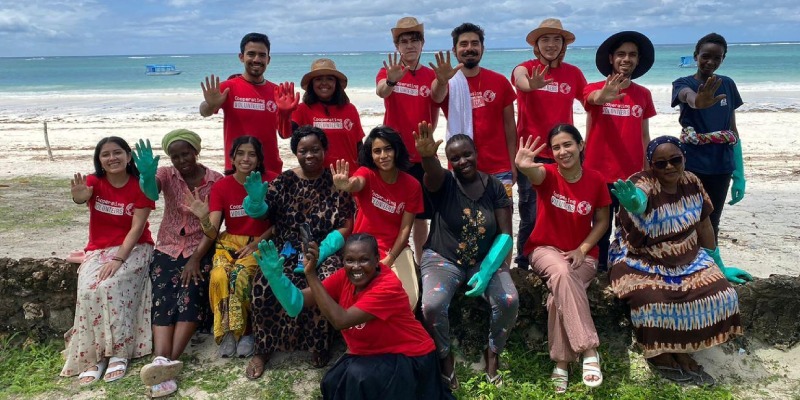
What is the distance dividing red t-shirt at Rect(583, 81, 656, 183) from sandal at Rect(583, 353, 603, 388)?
161 centimetres

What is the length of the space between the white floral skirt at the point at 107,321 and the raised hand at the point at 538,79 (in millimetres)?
3383

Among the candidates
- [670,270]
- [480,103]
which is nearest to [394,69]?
[480,103]

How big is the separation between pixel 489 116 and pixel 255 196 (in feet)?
6.65

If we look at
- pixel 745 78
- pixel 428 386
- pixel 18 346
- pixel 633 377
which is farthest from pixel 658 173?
pixel 745 78

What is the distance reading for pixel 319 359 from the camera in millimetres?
3992

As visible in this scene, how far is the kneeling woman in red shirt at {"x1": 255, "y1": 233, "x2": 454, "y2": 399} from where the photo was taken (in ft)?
10.4

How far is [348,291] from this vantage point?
3371mm

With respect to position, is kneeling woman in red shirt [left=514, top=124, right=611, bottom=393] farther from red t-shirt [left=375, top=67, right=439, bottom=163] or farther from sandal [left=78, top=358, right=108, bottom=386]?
sandal [left=78, top=358, right=108, bottom=386]

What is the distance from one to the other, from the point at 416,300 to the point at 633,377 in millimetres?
1577


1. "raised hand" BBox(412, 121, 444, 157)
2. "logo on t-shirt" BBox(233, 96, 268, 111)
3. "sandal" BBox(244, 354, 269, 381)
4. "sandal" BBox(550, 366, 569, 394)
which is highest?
"logo on t-shirt" BBox(233, 96, 268, 111)

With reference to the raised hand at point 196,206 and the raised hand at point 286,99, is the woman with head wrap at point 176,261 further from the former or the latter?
the raised hand at point 286,99

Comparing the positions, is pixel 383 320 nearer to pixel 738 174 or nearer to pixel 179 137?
pixel 179 137

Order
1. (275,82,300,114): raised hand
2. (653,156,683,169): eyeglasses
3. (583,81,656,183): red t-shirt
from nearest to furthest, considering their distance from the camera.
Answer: (653,156,683,169): eyeglasses < (583,81,656,183): red t-shirt < (275,82,300,114): raised hand

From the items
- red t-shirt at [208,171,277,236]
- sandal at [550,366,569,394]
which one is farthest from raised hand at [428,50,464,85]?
sandal at [550,366,569,394]
